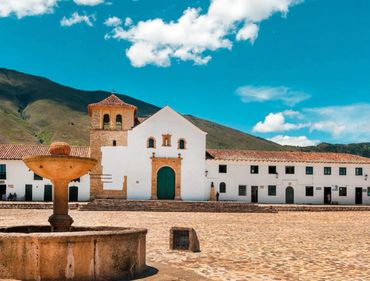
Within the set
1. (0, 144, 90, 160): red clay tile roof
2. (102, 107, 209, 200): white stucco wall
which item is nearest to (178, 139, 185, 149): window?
(102, 107, 209, 200): white stucco wall

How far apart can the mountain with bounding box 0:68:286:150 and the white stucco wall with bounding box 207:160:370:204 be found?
3074 inches

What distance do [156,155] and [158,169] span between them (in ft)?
3.81

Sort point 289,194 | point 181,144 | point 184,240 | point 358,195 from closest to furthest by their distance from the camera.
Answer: point 184,240
point 181,144
point 289,194
point 358,195

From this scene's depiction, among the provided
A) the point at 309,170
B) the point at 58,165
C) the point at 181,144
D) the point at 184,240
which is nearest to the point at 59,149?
the point at 58,165

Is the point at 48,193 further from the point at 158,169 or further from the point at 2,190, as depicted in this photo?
the point at 158,169

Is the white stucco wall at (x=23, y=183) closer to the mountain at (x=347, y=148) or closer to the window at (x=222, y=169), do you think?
the window at (x=222, y=169)

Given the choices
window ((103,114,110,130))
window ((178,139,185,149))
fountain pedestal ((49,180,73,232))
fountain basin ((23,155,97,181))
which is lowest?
fountain pedestal ((49,180,73,232))

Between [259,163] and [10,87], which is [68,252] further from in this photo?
[10,87]

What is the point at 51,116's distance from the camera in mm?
148625

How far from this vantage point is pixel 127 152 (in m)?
41.5

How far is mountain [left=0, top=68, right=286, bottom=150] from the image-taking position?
127625 millimetres

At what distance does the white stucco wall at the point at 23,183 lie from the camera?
41.2 meters

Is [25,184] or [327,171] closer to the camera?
[25,184]

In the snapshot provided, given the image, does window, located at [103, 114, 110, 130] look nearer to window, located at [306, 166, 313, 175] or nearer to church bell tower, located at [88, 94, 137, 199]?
church bell tower, located at [88, 94, 137, 199]
